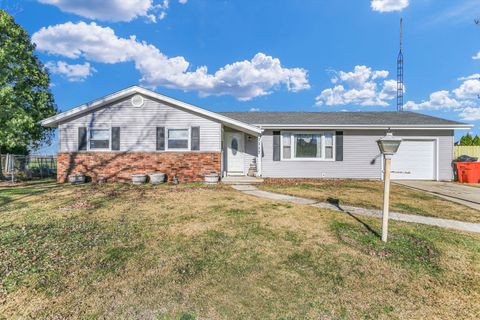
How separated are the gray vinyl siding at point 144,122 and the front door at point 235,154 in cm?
168

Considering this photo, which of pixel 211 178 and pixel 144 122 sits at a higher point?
pixel 144 122

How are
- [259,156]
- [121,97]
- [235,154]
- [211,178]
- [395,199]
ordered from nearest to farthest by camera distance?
[395,199]
[211,178]
[121,97]
[259,156]
[235,154]

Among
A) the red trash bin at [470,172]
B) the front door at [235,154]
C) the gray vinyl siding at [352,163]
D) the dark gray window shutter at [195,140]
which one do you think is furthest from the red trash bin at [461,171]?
the dark gray window shutter at [195,140]

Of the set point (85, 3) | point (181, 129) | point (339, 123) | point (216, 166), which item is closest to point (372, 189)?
point (339, 123)

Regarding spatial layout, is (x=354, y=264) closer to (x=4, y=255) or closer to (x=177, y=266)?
(x=177, y=266)

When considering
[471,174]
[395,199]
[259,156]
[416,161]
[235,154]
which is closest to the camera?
[395,199]

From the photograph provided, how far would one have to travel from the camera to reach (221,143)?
1229 cm

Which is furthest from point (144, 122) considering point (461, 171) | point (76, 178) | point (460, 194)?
point (461, 171)

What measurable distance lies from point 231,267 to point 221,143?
8.84 metres

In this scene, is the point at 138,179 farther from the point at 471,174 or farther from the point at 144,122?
the point at 471,174

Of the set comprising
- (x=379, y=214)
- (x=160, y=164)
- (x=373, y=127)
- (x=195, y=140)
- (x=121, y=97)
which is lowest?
(x=379, y=214)

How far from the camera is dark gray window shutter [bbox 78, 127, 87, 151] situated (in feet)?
39.8

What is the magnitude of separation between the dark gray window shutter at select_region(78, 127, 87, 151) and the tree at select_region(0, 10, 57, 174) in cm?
337

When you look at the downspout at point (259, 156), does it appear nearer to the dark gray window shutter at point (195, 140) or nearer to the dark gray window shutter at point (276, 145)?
the dark gray window shutter at point (276, 145)
